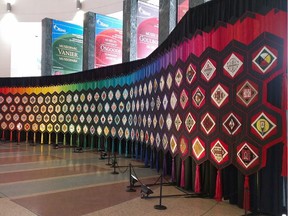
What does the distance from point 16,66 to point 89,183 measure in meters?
10.9

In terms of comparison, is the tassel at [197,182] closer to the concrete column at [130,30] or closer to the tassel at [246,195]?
the tassel at [246,195]

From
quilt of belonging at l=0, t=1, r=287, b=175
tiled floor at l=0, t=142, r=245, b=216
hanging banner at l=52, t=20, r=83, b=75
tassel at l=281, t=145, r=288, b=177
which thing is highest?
hanging banner at l=52, t=20, r=83, b=75

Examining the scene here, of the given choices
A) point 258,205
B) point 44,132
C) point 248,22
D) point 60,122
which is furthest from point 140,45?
point 258,205

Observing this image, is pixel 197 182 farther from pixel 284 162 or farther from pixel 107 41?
pixel 107 41

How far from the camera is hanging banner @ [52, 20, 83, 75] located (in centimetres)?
1131

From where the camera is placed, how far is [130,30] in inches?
370

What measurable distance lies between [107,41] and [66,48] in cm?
180

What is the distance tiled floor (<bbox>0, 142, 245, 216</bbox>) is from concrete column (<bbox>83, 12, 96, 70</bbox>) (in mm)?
6051

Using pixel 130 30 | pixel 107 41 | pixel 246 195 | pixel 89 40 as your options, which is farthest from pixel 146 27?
pixel 246 195

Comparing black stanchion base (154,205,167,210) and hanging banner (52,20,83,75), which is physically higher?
hanging banner (52,20,83,75)

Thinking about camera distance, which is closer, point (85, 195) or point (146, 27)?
point (85, 195)

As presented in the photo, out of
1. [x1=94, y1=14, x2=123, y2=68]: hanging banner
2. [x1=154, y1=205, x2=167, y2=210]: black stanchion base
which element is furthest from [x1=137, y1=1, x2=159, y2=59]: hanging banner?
[x1=154, y1=205, x2=167, y2=210]: black stanchion base

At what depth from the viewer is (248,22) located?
10.2 ft

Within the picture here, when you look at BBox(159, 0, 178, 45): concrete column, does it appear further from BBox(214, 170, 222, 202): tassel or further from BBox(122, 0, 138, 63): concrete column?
BBox(214, 170, 222, 202): tassel
